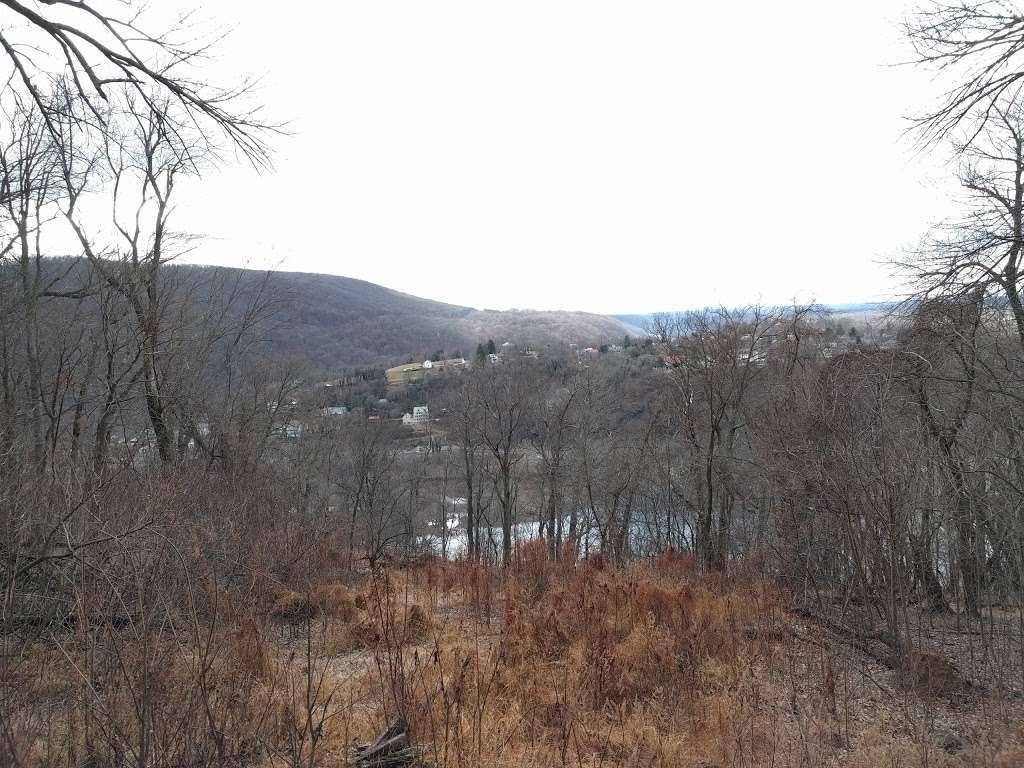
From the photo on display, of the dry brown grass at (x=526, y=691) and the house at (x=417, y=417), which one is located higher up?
the dry brown grass at (x=526, y=691)

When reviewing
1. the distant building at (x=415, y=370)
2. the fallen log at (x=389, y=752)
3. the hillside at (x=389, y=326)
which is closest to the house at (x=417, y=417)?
the distant building at (x=415, y=370)

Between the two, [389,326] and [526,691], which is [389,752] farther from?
[389,326]

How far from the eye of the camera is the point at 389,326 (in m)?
101

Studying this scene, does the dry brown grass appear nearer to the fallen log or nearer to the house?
the fallen log

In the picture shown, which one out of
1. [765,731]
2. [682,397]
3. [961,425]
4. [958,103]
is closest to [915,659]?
[765,731]

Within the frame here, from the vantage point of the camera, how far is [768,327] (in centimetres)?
1772

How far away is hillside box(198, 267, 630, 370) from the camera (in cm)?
8231

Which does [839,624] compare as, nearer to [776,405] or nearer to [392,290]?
[776,405]

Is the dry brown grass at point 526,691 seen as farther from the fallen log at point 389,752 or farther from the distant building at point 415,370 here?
the distant building at point 415,370

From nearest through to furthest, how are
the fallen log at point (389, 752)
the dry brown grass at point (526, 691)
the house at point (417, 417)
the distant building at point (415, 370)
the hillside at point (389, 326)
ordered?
the dry brown grass at point (526, 691)
the fallen log at point (389, 752)
the house at point (417, 417)
the distant building at point (415, 370)
the hillside at point (389, 326)

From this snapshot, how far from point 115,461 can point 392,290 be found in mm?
138694

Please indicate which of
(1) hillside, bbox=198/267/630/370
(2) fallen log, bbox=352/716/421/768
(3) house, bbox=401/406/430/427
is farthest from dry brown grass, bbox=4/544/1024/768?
(1) hillside, bbox=198/267/630/370

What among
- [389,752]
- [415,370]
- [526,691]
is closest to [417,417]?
[415,370]

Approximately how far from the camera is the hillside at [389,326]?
82.3 meters
